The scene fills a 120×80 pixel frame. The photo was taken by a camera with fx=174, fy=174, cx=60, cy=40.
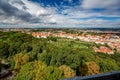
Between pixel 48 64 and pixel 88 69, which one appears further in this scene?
pixel 48 64

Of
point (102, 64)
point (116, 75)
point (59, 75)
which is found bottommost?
point (102, 64)

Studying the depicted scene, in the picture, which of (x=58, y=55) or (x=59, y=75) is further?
(x=58, y=55)

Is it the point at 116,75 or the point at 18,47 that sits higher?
the point at 116,75

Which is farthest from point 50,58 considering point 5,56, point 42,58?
point 5,56

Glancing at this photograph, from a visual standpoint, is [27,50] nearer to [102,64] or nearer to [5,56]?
[5,56]

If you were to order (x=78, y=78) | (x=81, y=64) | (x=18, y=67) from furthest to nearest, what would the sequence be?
(x=81, y=64), (x=18, y=67), (x=78, y=78)

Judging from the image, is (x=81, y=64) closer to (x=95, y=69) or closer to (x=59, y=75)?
(x=95, y=69)

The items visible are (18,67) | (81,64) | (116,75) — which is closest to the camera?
(116,75)

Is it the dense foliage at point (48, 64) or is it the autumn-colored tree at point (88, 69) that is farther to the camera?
the autumn-colored tree at point (88, 69)

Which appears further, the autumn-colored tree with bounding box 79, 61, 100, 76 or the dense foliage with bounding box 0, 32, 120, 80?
the autumn-colored tree with bounding box 79, 61, 100, 76
